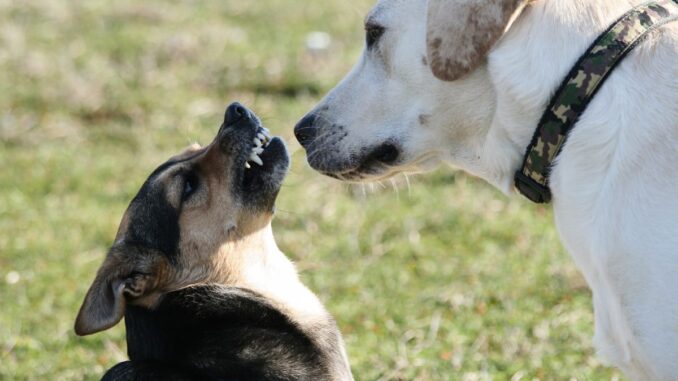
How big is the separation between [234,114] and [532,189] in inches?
62.9

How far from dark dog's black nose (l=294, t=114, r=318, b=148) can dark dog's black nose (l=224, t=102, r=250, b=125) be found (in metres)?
0.38

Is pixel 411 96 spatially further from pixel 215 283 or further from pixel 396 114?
pixel 215 283

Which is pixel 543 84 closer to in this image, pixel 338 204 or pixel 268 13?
pixel 338 204

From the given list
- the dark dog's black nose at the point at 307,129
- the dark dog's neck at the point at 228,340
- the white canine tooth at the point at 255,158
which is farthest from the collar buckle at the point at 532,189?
the white canine tooth at the point at 255,158

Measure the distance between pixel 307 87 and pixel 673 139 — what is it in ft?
21.0

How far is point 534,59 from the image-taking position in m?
3.97

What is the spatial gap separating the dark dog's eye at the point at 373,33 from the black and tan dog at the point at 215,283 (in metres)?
0.72

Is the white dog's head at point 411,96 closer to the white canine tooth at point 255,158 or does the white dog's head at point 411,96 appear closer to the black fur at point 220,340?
the white canine tooth at point 255,158

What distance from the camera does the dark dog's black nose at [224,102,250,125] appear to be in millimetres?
5051

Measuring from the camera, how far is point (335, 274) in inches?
271

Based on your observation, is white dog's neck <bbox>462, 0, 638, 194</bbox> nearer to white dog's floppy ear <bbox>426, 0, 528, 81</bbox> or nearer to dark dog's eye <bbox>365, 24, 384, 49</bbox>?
white dog's floppy ear <bbox>426, 0, 528, 81</bbox>

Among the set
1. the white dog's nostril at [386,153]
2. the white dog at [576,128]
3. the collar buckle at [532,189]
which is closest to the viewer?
the white dog at [576,128]

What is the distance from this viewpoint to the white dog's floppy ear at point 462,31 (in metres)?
3.92

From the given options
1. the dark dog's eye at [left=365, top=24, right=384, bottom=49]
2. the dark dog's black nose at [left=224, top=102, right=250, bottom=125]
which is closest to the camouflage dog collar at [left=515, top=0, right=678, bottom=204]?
the dark dog's eye at [left=365, top=24, right=384, bottom=49]
